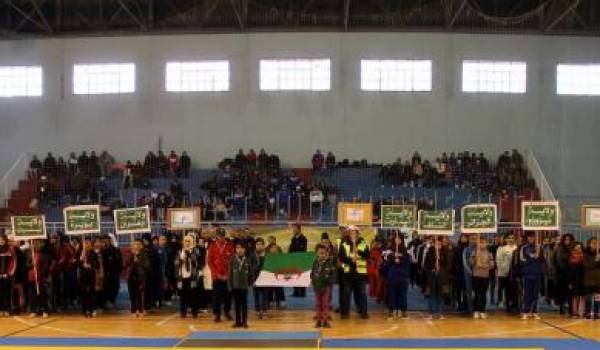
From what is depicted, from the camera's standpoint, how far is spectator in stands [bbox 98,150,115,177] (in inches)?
1348

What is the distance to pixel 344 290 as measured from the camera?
17281mm

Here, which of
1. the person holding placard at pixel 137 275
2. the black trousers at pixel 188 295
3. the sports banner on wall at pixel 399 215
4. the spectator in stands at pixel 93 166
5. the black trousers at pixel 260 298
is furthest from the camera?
the spectator in stands at pixel 93 166

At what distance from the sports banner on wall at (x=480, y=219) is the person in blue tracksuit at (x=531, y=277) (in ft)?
3.23

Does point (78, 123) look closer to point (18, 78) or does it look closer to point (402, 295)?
point (18, 78)

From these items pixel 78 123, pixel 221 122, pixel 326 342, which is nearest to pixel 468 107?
pixel 221 122

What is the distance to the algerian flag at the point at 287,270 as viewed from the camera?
18094 mm

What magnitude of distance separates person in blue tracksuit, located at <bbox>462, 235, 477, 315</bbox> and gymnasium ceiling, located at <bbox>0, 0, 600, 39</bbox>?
18735mm

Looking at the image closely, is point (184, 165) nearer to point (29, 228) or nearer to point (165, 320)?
point (29, 228)

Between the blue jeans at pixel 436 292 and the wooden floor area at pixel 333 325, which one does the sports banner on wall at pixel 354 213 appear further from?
the blue jeans at pixel 436 292

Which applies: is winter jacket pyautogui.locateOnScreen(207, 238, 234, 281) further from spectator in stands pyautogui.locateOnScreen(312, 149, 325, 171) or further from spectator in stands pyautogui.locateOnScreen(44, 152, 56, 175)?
spectator in stands pyautogui.locateOnScreen(44, 152, 56, 175)

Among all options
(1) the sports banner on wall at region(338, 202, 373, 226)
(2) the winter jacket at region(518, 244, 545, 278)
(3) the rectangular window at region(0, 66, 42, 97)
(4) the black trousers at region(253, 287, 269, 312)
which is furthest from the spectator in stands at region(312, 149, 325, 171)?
(2) the winter jacket at region(518, 244, 545, 278)

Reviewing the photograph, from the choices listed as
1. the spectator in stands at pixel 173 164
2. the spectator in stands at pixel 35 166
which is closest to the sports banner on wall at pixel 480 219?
the spectator in stands at pixel 173 164

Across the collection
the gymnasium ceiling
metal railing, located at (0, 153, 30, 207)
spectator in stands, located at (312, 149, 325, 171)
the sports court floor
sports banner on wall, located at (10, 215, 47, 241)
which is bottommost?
the sports court floor

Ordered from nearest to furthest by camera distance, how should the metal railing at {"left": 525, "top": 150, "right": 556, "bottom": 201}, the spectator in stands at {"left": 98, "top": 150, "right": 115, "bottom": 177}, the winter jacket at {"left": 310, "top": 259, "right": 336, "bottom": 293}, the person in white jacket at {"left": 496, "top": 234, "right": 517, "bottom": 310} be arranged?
the winter jacket at {"left": 310, "top": 259, "right": 336, "bottom": 293} → the person in white jacket at {"left": 496, "top": 234, "right": 517, "bottom": 310} → the metal railing at {"left": 525, "top": 150, "right": 556, "bottom": 201} → the spectator in stands at {"left": 98, "top": 150, "right": 115, "bottom": 177}
